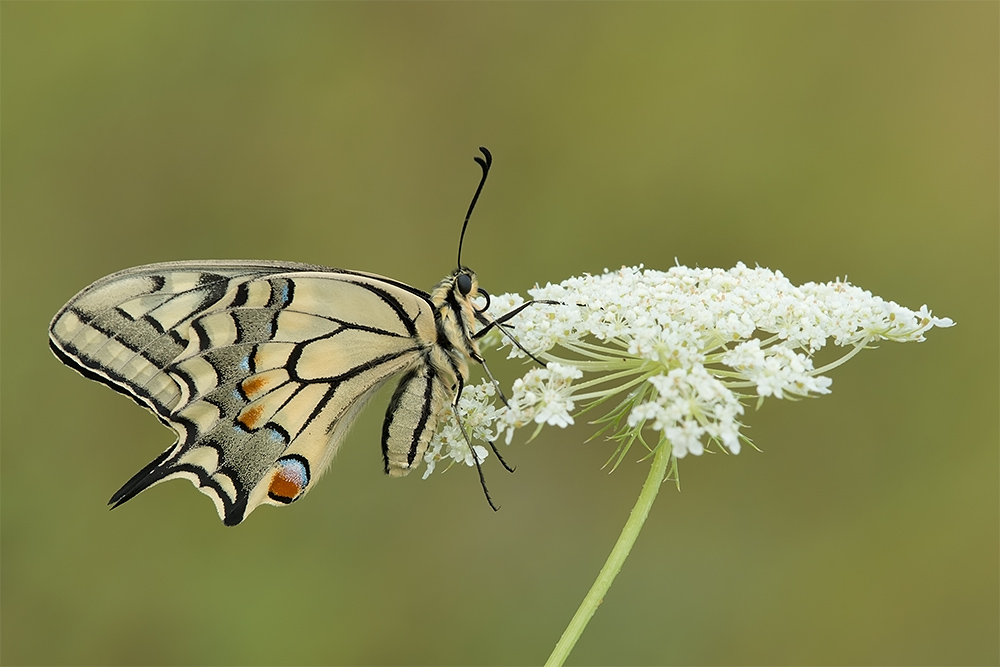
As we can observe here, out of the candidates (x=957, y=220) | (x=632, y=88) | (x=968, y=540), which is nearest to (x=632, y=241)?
(x=632, y=88)

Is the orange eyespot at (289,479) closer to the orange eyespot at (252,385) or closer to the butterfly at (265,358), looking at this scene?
the butterfly at (265,358)

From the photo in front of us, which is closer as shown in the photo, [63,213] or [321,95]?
[63,213]

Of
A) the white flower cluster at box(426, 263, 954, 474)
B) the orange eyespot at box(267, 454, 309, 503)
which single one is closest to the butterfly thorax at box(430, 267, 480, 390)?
the white flower cluster at box(426, 263, 954, 474)

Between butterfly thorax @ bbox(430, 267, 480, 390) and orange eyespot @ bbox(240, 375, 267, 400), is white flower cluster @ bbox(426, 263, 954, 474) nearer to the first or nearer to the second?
butterfly thorax @ bbox(430, 267, 480, 390)

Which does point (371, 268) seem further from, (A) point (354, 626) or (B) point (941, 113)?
(B) point (941, 113)

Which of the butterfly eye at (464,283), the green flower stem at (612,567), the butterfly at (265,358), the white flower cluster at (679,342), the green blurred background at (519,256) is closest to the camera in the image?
the green flower stem at (612,567)

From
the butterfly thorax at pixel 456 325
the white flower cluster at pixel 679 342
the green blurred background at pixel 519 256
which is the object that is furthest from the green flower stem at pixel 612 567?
the green blurred background at pixel 519 256

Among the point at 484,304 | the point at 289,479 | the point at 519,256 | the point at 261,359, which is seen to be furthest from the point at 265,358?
the point at 519,256
